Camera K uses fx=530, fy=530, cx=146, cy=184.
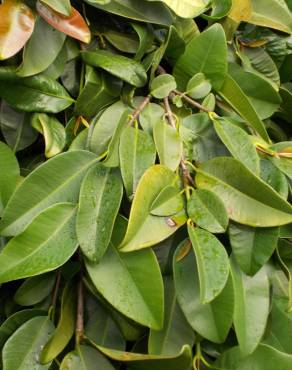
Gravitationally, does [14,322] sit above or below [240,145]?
below

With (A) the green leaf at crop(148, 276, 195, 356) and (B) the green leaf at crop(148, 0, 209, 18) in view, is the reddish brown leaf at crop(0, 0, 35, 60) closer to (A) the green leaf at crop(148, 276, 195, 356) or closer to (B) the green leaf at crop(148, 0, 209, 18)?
(B) the green leaf at crop(148, 0, 209, 18)

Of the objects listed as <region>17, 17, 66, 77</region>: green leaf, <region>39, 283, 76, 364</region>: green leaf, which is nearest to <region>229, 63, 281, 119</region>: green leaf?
<region>17, 17, 66, 77</region>: green leaf

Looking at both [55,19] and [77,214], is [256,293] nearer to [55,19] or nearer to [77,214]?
[77,214]

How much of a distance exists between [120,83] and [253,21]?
0.24 meters

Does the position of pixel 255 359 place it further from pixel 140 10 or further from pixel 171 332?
pixel 140 10

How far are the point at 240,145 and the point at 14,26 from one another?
296mm

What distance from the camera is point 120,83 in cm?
67

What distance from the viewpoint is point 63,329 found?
638 mm

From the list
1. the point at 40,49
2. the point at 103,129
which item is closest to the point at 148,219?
the point at 103,129

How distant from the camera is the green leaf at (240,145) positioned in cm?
62

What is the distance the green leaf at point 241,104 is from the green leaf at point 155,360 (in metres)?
0.30

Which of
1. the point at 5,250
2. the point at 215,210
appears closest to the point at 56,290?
the point at 5,250

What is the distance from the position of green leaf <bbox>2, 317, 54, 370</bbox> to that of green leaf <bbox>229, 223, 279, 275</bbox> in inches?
9.9

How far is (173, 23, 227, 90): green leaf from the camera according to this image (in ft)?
2.26
